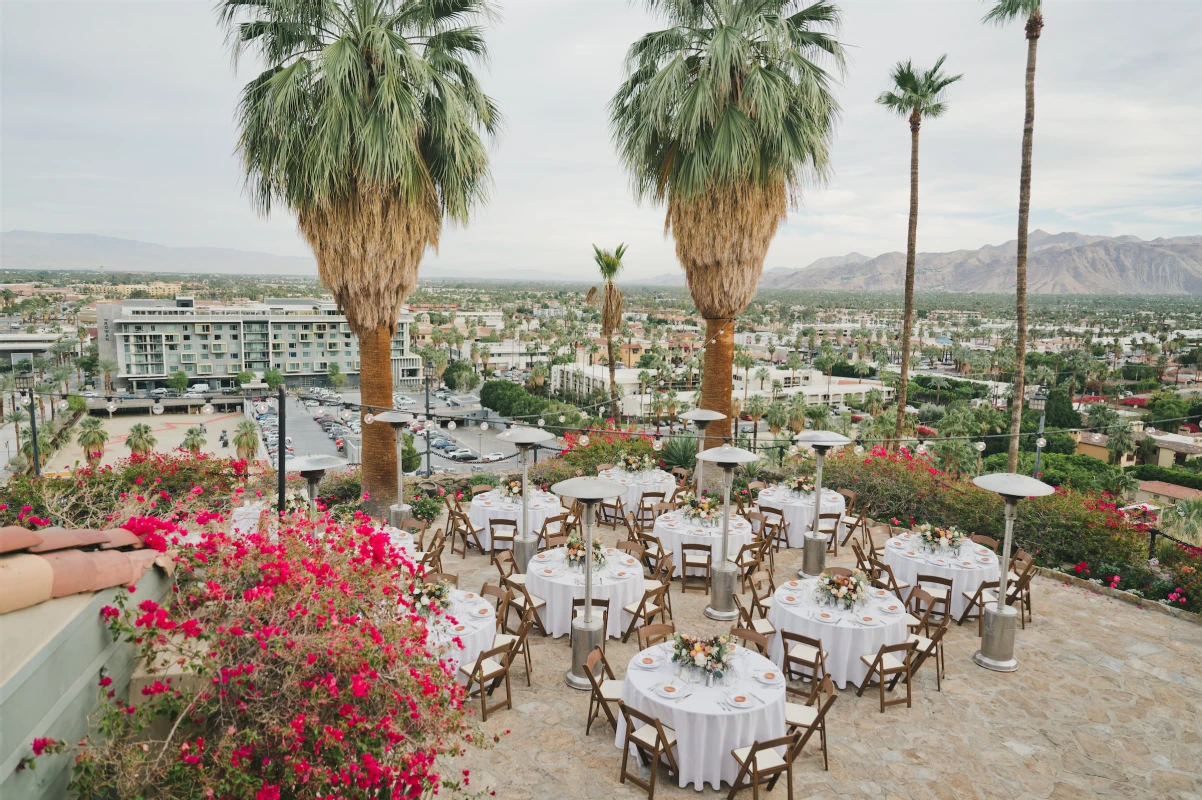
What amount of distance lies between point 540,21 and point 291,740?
655 inches

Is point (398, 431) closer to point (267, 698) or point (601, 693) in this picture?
point (601, 693)

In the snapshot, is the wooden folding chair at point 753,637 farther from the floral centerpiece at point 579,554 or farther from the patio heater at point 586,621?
the floral centerpiece at point 579,554

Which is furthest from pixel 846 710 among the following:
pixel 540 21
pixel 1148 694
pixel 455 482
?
pixel 540 21

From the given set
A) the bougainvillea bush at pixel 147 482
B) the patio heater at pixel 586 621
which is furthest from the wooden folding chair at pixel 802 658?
the bougainvillea bush at pixel 147 482

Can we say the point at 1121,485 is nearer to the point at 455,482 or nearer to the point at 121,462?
the point at 455,482

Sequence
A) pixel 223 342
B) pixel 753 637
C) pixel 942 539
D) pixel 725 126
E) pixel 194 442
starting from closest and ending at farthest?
pixel 753 637 → pixel 942 539 → pixel 725 126 → pixel 194 442 → pixel 223 342

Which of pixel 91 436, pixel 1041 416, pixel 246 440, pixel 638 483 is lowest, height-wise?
pixel 246 440

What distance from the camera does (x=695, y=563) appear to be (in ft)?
34.3

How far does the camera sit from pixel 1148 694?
7.71 meters

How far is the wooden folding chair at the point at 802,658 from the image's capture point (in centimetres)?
694

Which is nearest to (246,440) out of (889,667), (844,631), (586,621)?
(586,621)

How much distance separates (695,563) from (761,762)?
495cm

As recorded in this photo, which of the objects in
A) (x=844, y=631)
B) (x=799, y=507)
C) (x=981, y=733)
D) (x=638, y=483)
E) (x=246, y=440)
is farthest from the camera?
(x=246, y=440)

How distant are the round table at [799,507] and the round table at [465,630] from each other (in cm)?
673
